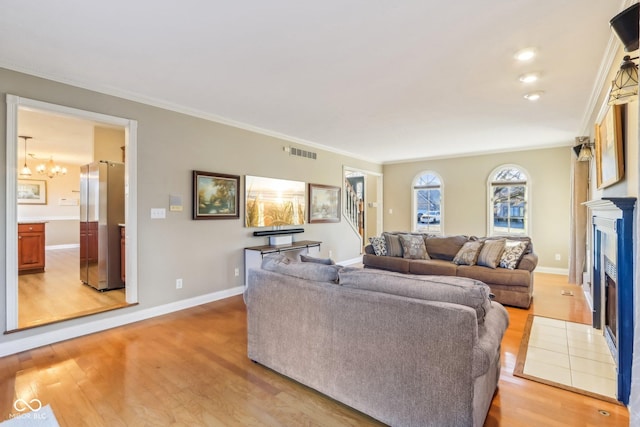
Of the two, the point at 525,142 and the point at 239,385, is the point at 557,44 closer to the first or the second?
the point at 239,385

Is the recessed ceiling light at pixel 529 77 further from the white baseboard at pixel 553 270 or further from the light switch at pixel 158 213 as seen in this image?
the white baseboard at pixel 553 270

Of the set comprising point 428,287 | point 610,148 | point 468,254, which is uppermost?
point 610,148

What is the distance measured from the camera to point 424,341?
1659mm

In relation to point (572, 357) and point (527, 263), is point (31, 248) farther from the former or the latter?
point (527, 263)

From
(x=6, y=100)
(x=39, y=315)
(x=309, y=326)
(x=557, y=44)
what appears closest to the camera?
(x=309, y=326)

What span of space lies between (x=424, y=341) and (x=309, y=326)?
2.61ft

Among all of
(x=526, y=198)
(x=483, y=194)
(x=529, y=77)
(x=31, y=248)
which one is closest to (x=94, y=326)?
(x=31, y=248)

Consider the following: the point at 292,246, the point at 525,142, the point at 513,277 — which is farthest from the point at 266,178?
the point at 525,142

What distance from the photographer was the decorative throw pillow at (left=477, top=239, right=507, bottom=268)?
14.2 ft

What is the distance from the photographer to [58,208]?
9.12 meters

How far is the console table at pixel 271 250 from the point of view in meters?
4.60

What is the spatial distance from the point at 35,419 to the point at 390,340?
2.22 meters

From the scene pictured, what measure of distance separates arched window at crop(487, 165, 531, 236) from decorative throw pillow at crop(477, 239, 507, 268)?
2413mm

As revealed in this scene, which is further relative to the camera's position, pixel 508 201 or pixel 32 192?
pixel 32 192
